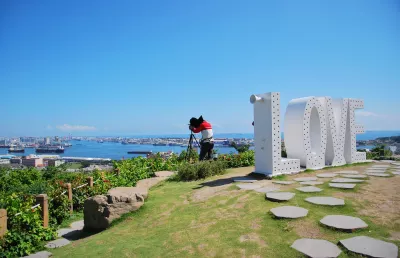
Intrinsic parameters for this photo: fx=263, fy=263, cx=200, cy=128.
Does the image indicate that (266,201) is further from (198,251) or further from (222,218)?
(198,251)

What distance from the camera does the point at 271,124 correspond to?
8500 mm

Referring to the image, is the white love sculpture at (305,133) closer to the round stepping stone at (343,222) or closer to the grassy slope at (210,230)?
the grassy slope at (210,230)

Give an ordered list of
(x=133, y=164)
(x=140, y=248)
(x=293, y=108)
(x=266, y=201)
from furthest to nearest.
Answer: (x=133, y=164) < (x=293, y=108) < (x=266, y=201) < (x=140, y=248)

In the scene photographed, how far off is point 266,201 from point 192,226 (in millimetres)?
1755

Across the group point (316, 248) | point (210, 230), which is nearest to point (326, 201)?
point (316, 248)

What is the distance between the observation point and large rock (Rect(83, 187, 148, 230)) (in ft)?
20.0

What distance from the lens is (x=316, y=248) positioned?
3504 mm

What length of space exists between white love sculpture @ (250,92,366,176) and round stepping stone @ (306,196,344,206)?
299cm

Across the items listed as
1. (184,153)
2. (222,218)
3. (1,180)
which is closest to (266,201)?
(222,218)

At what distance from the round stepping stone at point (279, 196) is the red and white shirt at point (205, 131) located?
5.33 m

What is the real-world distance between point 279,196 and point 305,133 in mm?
4361

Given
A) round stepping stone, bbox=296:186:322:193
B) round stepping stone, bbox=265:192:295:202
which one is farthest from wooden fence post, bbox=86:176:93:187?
round stepping stone, bbox=296:186:322:193

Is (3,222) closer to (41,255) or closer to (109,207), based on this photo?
(41,255)

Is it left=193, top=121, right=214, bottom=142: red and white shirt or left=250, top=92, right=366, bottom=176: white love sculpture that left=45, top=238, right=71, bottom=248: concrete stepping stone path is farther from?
left=193, top=121, right=214, bottom=142: red and white shirt
